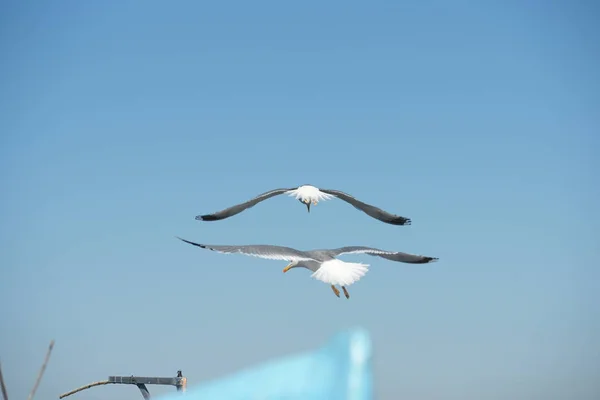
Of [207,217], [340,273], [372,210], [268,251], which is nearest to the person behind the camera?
[340,273]

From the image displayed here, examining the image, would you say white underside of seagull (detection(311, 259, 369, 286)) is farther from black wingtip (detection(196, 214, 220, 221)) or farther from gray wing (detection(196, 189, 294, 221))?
black wingtip (detection(196, 214, 220, 221))

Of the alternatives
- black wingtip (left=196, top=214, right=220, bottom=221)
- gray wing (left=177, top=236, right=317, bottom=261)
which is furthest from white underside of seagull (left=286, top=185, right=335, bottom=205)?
black wingtip (left=196, top=214, right=220, bottom=221)

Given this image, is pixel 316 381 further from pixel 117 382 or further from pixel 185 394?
pixel 117 382

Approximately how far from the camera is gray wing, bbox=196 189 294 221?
15.0m

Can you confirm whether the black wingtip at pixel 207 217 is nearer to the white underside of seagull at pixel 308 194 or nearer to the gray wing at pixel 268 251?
the gray wing at pixel 268 251

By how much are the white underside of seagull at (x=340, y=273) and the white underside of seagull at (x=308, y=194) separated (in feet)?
4.23

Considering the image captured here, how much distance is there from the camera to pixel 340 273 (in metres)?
14.3

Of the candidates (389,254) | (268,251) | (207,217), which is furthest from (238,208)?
(389,254)

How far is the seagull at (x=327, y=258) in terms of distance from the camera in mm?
14180

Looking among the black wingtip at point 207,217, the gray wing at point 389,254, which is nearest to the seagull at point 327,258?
the gray wing at point 389,254

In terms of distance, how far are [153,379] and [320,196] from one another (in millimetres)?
6554

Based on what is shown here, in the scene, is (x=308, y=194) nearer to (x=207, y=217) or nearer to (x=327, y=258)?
(x=327, y=258)

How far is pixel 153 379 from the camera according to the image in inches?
733

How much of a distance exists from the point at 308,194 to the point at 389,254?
1.98 meters
